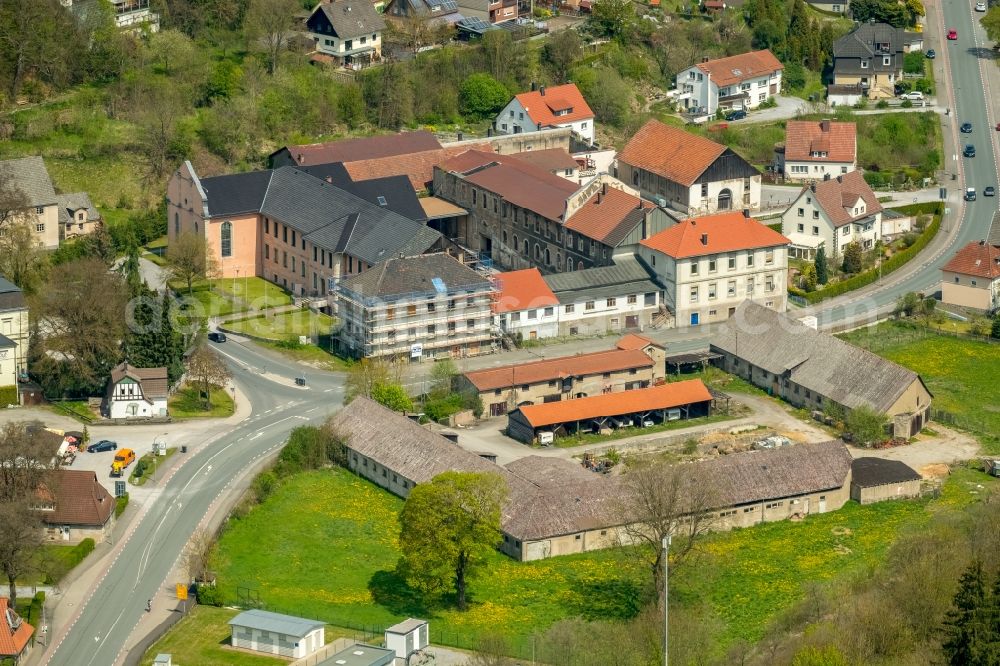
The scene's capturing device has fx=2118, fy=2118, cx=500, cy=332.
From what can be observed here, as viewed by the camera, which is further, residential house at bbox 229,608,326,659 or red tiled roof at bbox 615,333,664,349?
red tiled roof at bbox 615,333,664,349

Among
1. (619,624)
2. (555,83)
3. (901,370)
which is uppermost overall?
(555,83)

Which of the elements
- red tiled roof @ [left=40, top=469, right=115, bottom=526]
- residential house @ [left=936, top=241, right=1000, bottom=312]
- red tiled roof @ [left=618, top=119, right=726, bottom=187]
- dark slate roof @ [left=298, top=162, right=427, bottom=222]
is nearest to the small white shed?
red tiled roof @ [left=40, top=469, right=115, bottom=526]

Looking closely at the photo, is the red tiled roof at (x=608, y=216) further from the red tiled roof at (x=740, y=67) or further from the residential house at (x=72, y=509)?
the residential house at (x=72, y=509)

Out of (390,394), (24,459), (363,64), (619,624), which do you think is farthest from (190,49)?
(619,624)

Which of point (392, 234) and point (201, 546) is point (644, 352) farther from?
point (201, 546)

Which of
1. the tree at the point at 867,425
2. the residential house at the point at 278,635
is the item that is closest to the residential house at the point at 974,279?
the tree at the point at 867,425

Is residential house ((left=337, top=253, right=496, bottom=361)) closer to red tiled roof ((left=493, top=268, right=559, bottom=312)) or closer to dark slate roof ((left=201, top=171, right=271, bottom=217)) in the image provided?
red tiled roof ((left=493, top=268, right=559, bottom=312))
